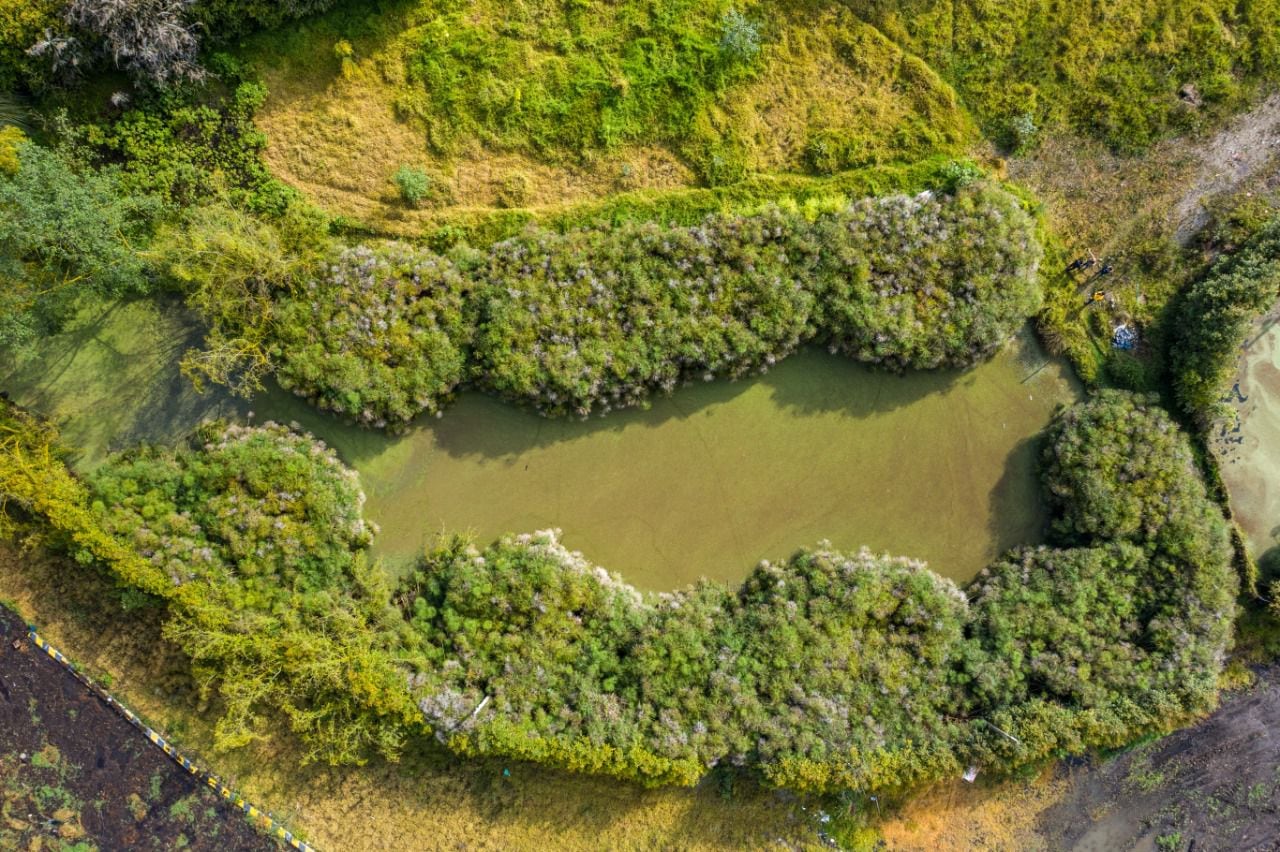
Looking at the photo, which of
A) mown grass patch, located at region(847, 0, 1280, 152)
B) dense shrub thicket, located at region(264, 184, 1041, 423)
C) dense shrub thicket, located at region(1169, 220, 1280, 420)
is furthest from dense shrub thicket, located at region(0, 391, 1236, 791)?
mown grass patch, located at region(847, 0, 1280, 152)

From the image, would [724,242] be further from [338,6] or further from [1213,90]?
[1213,90]

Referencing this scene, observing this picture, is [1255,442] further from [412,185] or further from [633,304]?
[412,185]

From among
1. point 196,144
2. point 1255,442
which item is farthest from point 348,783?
point 1255,442

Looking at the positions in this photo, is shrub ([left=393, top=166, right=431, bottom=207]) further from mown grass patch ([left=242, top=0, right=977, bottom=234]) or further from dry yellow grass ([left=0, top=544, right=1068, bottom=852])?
dry yellow grass ([left=0, top=544, right=1068, bottom=852])

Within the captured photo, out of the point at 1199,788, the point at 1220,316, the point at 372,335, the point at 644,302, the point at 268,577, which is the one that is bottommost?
the point at 1199,788

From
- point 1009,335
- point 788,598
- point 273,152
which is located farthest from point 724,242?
point 273,152

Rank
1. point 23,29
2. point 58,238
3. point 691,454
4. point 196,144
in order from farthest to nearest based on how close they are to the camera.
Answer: point 691,454 < point 196,144 < point 23,29 < point 58,238

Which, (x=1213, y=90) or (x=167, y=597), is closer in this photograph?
(x=167, y=597)
